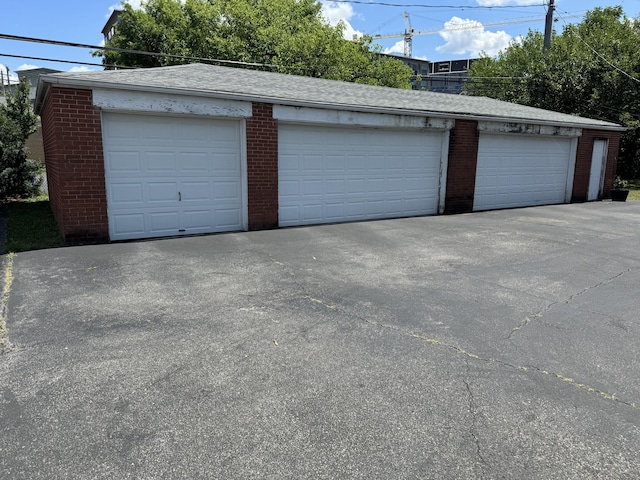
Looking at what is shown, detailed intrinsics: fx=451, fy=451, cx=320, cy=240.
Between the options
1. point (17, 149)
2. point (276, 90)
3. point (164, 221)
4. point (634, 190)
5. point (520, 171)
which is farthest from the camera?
point (634, 190)

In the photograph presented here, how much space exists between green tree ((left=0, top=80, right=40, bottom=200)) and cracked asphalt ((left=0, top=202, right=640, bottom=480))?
31.8ft

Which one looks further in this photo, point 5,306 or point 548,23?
point 548,23

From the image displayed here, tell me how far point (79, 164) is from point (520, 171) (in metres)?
12.6

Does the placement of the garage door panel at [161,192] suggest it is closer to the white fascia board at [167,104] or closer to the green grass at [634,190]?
the white fascia board at [167,104]

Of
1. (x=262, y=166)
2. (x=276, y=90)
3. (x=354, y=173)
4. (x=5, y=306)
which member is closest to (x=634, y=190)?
(x=354, y=173)

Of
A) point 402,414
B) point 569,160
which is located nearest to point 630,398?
point 402,414

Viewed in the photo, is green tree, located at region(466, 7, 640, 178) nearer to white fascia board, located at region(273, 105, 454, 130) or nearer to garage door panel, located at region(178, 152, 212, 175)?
white fascia board, located at region(273, 105, 454, 130)

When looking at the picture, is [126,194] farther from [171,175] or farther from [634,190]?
[634,190]

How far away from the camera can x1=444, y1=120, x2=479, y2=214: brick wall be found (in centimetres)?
1255

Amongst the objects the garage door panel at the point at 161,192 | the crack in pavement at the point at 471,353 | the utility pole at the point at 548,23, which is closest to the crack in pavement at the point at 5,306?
the garage door panel at the point at 161,192

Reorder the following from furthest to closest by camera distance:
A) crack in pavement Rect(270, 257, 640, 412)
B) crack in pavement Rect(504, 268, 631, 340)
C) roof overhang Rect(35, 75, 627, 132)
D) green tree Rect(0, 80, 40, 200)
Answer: green tree Rect(0, 80, 40, 200) → roof overhang Rect(35, 75, 627, 132) → crack in pavement Rect(504, 268, 631, 340) → crack in pavement Rect(270, 257, 640, 412)

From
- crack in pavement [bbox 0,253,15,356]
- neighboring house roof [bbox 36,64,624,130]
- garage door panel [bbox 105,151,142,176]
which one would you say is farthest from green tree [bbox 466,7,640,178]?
crack in pavement [bbox 0,253,15,356]

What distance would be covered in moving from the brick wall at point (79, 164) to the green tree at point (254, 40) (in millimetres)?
17762

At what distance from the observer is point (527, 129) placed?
14.0 m
